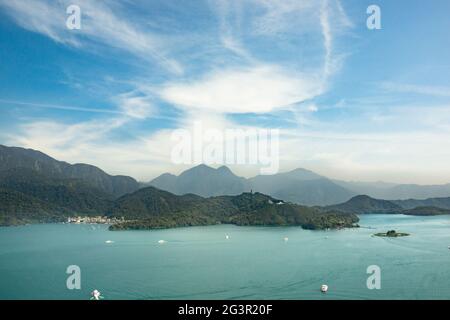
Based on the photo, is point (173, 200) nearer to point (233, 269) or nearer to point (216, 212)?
point (216, 212)

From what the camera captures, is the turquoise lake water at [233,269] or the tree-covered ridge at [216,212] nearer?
the turquoise lake water at [233,269]

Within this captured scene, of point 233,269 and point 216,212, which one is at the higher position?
point 216,212

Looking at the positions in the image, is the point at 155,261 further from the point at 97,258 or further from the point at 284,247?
the point at 284,247

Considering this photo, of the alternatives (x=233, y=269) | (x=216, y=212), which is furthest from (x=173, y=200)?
(x=233, y=269)

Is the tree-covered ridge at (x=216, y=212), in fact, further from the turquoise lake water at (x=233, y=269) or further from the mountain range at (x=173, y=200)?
the turquoise lake water at (x=233, y=269)

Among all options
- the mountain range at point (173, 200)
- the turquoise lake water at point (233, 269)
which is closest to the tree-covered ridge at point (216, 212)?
the mountain range at point (173, 200)

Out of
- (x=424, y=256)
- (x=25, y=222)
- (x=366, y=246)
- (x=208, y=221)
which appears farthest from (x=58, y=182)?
(x=424, y=256)

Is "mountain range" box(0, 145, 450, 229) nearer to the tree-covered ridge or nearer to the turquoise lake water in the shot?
the tree-covered ridge

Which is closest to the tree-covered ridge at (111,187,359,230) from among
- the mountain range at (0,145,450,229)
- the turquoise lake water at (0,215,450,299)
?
the mountain range at (0,145,450,229)
